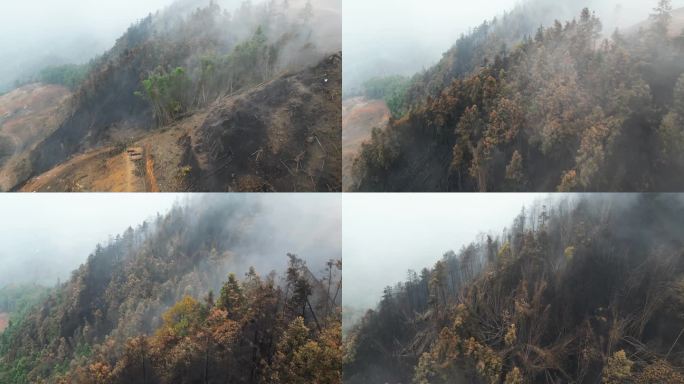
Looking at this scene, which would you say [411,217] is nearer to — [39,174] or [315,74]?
[315,74]

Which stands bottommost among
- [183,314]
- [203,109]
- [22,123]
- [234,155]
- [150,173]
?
[183,314]

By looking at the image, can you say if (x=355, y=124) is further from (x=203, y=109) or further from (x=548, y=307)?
(x=548, y=307)

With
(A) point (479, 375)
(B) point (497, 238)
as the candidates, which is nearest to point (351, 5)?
(B) point (497, 238)

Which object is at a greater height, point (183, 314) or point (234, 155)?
point (234, 155)

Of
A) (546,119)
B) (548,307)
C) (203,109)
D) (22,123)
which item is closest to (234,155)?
(203,109)

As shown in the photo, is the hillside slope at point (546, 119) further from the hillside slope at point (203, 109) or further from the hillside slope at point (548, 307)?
the hillside slope at point (203, 109)
